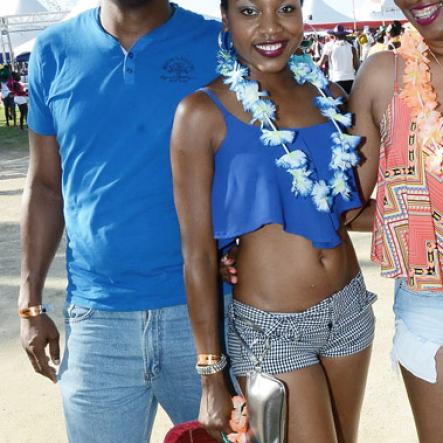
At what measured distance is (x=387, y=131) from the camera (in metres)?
2.19

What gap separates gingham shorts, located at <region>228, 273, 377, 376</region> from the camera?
2.04 meters

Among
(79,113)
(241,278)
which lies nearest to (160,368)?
(241,278)

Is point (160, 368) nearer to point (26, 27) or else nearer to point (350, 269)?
point (350, 269)

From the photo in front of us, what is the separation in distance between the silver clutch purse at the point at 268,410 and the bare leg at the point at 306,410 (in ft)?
0.19

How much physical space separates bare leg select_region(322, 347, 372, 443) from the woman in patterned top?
14cm

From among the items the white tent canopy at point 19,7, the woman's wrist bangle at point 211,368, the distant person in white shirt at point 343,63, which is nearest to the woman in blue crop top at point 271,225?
the woman's wrist bangle at point 211,368

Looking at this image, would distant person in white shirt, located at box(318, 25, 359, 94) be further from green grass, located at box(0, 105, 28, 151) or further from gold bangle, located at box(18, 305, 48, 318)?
gold bangle, located at box(18, 305, 48, 318)

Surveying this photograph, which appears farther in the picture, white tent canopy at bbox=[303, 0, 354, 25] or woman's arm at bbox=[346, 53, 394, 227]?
white tent canopy at bbox=[303, 0, 354, 25]

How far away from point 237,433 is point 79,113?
103cm

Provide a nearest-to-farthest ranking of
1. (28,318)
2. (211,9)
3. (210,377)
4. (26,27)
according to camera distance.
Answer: (210,377), (28,318), (211,9), (26,27)

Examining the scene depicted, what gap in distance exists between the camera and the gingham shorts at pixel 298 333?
2.04 metres

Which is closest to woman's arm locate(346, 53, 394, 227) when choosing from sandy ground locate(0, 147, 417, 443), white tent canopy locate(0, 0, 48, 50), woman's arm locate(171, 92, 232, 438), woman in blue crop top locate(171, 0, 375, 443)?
woman in blue crop top locate(171, 0, 375, 443)

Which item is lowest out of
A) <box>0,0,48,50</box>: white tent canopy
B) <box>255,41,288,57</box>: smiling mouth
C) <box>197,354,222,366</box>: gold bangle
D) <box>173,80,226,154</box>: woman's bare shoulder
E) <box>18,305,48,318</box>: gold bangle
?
<box>0,0,48,50</box>: white tent canopy

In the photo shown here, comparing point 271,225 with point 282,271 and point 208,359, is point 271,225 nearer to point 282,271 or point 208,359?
point 282,271
